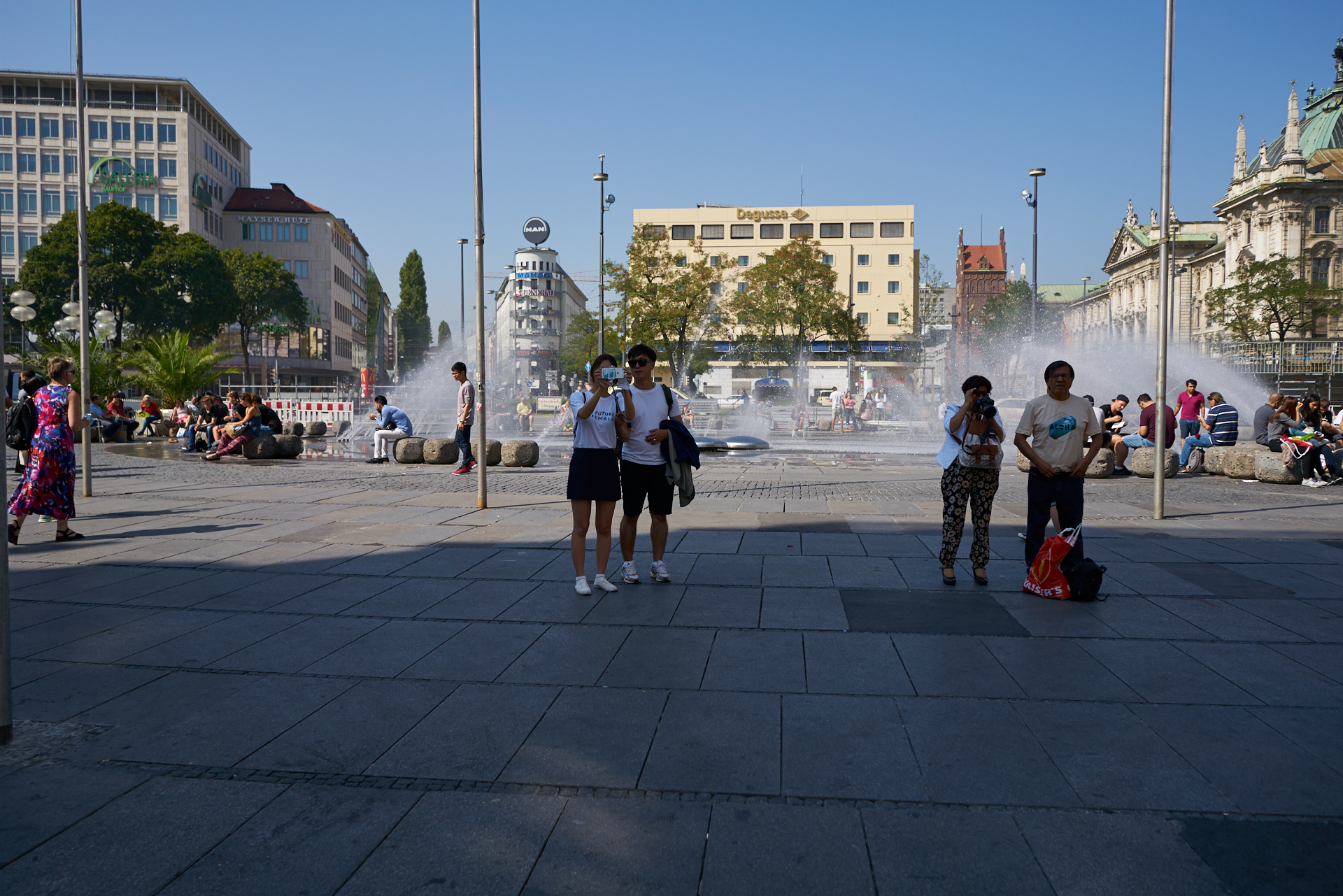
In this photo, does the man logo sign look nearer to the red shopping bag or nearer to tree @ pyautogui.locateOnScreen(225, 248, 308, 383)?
tree @ pyautogui.locateOnScreen(225, 248, 308, 383)

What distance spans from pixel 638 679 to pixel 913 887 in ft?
7.27

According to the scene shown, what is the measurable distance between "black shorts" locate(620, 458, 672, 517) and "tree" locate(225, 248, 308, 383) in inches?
2701

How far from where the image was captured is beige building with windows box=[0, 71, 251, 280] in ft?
249

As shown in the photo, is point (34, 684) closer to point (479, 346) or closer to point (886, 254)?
point (479, 346)

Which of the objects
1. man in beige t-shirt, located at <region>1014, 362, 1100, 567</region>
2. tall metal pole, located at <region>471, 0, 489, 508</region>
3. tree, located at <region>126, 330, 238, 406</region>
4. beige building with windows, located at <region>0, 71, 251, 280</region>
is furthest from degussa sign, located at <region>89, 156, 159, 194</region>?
man in beige t-shirt, located at <region>1014, 362, 1100, 567</region>

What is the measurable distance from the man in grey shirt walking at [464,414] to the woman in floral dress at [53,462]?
6.44 m

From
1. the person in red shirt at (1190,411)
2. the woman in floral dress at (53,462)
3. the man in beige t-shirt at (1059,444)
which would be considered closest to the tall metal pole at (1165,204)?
the man in beige t-shirt at (1059,444)

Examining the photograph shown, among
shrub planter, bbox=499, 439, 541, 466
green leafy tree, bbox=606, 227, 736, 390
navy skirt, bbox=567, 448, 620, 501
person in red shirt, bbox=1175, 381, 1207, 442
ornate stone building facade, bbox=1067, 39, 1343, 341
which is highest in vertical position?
ornate stone building facade, bbox=1067, 39, 1343, 341

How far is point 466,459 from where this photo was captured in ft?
53.9

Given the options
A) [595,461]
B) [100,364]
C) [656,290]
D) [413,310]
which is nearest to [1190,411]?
[595,461]

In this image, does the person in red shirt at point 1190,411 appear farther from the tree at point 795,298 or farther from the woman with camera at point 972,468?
the tree at point 795,298

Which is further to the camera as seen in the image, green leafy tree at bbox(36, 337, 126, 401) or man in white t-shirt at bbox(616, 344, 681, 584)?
green leafy tree at bbox(36, 337, 126, 401)

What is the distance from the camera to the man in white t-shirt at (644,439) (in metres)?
6.86

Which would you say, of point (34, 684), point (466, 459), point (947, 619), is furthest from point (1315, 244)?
point (34, 684)
